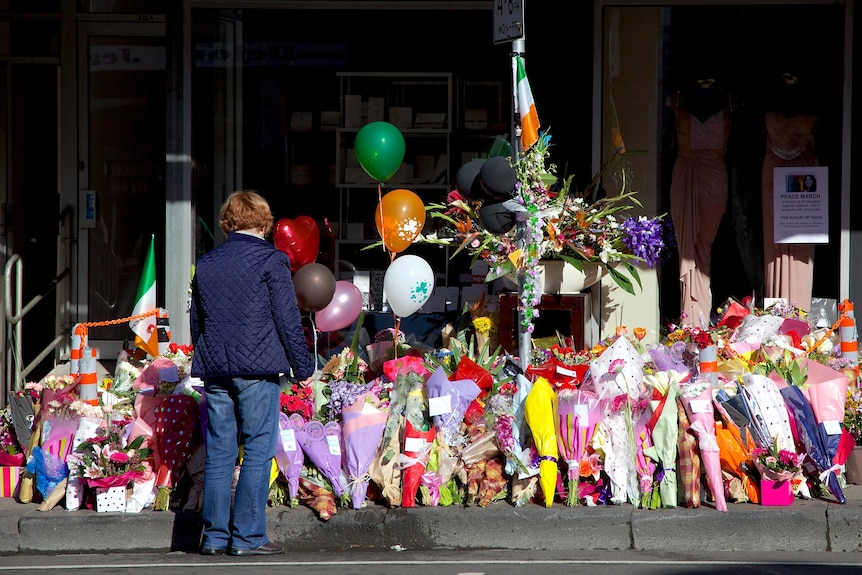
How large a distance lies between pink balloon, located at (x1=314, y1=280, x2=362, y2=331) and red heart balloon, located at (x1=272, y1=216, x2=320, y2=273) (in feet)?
1.32

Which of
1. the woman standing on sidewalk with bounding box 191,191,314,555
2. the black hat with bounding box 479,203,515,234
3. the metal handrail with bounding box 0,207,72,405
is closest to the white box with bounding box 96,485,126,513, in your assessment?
the woman standing on sidewalk with bounding box 191,191,314,555

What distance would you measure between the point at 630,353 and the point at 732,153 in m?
2.89

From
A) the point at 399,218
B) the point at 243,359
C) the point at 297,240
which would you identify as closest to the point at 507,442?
the point at 243,359

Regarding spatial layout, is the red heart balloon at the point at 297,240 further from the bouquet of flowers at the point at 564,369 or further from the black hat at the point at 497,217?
the bouquet of flowers at the point at 564,369

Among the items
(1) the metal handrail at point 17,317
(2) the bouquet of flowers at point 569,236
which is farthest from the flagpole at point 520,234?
(1) the metal handrail at point 17,317

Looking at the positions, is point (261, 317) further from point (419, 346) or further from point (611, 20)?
point (611, 20)

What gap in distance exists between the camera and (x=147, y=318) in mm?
8188

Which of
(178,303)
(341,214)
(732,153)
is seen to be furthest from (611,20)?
(178,303)

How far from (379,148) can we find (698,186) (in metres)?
2.69

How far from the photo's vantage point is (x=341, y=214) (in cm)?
955

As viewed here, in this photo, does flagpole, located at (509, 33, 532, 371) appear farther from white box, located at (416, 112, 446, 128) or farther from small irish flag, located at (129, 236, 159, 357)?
small irish flag, located at (129, 236, 159, 357)

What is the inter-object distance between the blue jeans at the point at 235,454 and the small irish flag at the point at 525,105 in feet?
6.89

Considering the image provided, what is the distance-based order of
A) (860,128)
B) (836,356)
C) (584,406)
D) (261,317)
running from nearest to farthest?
1. (261,317)
2. (584,406)
3. (836,356)
4. (860,128)

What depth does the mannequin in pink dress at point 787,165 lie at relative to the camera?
8.70 metres
